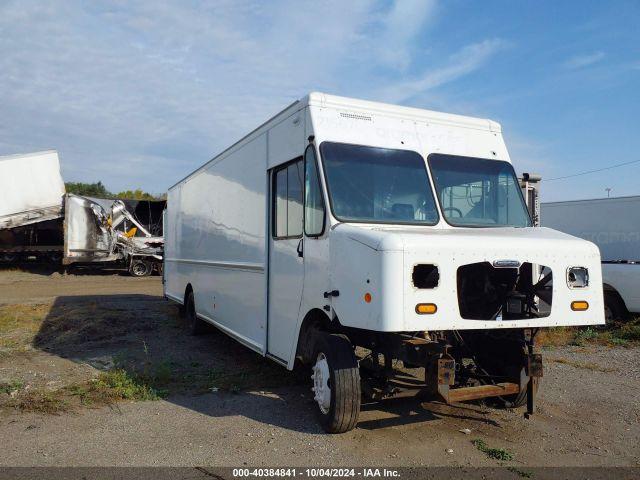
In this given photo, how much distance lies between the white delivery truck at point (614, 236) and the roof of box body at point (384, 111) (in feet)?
18.6

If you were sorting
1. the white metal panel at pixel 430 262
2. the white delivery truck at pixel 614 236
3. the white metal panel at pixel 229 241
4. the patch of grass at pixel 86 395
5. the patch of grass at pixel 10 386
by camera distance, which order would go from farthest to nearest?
the white delivery truck at pixel 614 236, the white metal panel at pixel 229 241, the patch of grass at pixel 10 386, the patch of grass at pixel 86 395, the white metal panel at pixel 430 262

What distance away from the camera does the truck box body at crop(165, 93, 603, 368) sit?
4.32 metres

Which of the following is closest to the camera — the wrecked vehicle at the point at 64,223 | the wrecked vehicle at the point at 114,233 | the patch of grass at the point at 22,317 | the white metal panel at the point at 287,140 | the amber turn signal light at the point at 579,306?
the amber turn signal light at the point at 579,306

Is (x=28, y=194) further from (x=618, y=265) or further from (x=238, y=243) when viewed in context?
(x=618, y=265)

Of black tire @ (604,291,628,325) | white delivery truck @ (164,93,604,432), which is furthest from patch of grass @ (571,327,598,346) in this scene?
white delivery truck @ (164,93,604,432)

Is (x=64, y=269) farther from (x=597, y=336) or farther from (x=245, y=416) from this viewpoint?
(x=597, y=336)

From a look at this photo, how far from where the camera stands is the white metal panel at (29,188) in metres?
20.0

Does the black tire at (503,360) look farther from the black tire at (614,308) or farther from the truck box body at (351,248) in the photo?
the black tire at (614,308)

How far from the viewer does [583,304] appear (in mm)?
4789

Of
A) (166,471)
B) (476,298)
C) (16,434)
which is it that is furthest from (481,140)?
(16,434)

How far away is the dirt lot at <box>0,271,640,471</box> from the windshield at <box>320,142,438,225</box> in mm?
1954

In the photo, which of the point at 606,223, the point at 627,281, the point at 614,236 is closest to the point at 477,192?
the point at 627,281

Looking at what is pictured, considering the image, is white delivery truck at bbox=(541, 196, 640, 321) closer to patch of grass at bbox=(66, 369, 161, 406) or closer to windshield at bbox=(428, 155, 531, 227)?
windshield at bbox=(428, 155, 531, 227)

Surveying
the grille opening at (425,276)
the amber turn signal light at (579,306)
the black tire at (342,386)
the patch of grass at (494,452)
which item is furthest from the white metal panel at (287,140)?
the patch of grass at (494,452)
